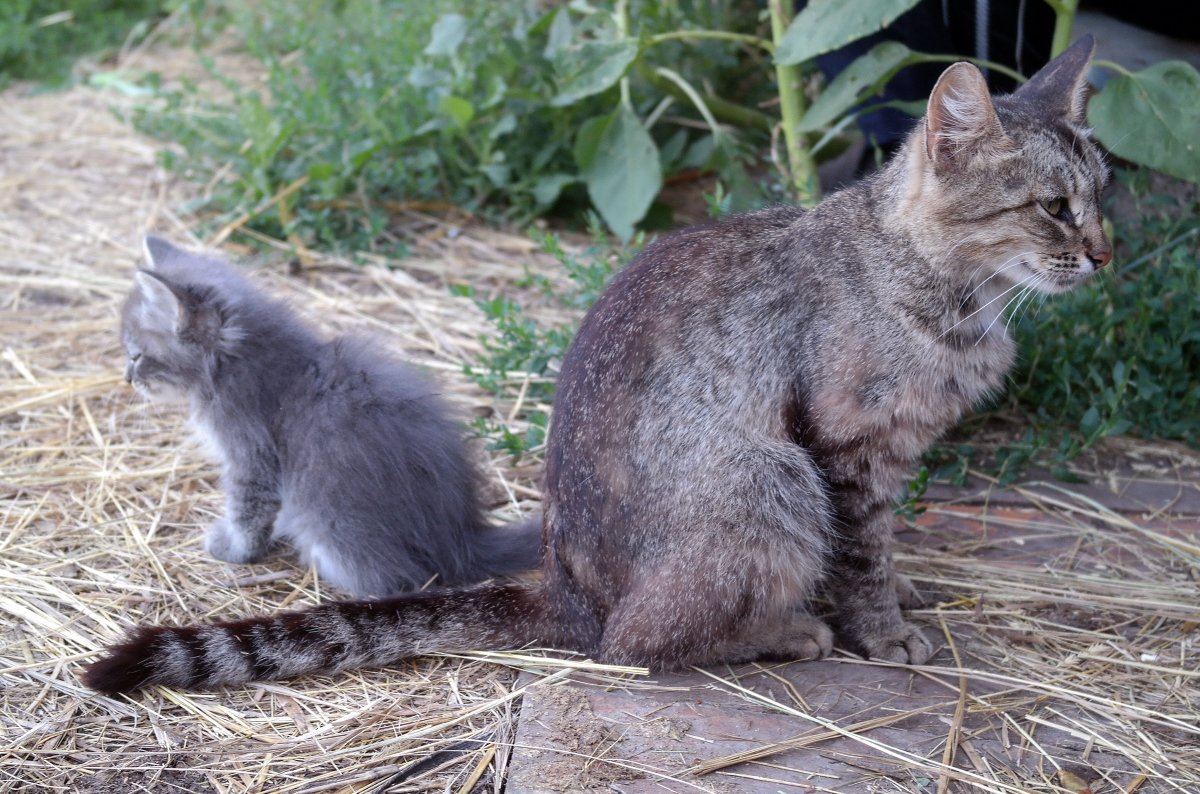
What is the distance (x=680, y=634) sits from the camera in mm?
3107

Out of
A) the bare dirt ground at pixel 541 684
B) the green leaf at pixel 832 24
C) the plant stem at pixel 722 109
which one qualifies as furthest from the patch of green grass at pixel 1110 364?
the plant stem at pixel 722 109

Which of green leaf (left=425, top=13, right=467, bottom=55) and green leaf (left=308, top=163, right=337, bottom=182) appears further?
green leaf (left=425, top=13, right=467, bottom=55)

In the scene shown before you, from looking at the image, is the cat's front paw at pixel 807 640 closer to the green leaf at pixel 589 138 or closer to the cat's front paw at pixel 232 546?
the cat's front paw at pixel 232 546

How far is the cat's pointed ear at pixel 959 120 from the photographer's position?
3016mm

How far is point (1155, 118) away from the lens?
3.93m

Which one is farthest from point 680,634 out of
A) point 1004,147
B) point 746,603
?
point 1004,147

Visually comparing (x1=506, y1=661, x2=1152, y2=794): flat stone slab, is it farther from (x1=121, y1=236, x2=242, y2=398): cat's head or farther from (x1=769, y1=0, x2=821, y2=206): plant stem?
(x1=769, y1=0, x2=821, y2=206): plant stem

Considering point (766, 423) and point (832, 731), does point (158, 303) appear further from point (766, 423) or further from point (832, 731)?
point (832, 731)

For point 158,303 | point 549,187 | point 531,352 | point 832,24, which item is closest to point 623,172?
point 549,187

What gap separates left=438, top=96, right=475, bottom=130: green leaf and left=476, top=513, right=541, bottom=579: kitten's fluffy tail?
2694 millimetres

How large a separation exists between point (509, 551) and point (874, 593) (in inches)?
47.0

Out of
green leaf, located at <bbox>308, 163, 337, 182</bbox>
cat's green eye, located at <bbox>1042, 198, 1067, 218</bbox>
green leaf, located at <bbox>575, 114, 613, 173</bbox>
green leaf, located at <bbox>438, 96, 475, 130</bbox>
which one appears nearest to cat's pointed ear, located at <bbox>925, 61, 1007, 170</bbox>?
cat's green eye, located at <bbox>1042, 198, 1067, 218</bbox>

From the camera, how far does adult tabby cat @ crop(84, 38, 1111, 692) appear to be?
10.2ft

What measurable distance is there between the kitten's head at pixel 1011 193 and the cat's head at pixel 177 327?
2461mm
